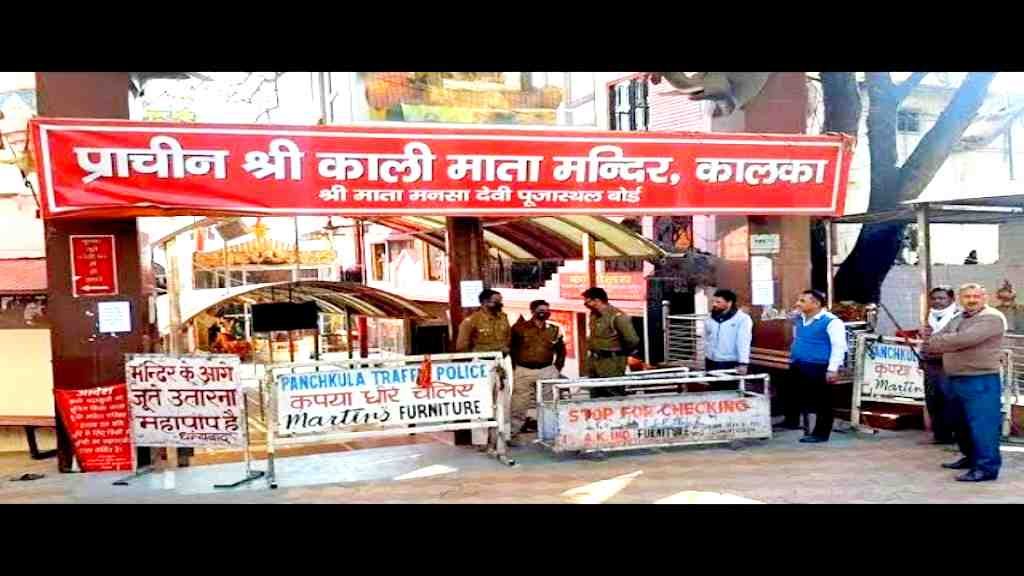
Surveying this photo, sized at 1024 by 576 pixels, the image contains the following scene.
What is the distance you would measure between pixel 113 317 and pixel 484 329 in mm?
3483

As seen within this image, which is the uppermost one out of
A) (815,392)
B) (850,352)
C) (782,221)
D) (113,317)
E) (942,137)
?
(942,137)

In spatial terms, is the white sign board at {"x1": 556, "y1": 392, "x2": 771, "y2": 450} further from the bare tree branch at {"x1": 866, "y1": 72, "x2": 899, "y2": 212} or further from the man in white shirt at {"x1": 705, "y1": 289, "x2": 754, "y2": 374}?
the bare tree branch at {"x1": 866, "y1": 72, "x2": 899, "y2": 212}

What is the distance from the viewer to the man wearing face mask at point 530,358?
873cm

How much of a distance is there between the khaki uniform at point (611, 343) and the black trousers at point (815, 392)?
1.72m

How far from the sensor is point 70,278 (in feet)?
25.3

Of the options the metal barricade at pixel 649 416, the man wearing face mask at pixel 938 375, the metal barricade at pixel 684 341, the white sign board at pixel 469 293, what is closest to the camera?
the metal barricade at pixel 649 416

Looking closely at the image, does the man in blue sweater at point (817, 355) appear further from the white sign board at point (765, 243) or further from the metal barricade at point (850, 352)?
the white sign board at point (765, 243)

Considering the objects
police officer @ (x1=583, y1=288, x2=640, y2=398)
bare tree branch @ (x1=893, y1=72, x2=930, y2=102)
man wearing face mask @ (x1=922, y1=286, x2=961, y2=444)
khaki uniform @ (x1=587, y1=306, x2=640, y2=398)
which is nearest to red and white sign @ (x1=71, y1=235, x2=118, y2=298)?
police officer @ (x1=583, y1=288, x2=640, y2=398)

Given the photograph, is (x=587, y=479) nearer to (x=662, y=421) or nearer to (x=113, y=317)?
(x=662, y=421)

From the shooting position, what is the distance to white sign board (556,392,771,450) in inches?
313

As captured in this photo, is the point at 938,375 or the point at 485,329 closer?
the point at 938,375

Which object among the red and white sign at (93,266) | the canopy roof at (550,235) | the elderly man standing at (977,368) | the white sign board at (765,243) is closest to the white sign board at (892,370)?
the white sign board at (765,243)

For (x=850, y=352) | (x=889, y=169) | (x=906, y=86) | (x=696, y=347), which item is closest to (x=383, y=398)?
(x=850, y=352)

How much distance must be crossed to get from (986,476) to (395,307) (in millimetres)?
6884
